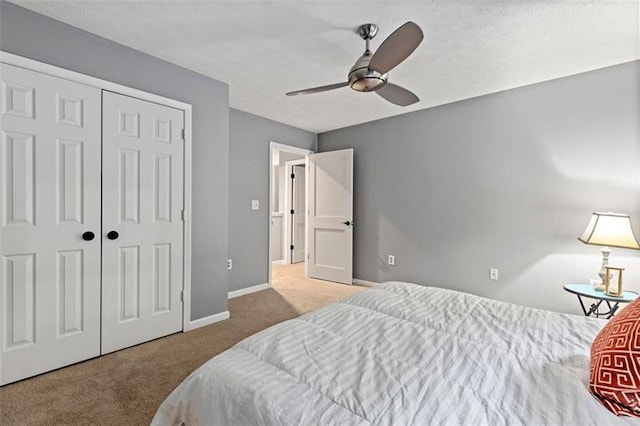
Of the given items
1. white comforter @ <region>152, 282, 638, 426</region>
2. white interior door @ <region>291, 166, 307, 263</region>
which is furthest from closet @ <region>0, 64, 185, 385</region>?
white interior door @ <region>291, 166, 307, 263</region>

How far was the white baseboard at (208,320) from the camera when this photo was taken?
2.77 metres

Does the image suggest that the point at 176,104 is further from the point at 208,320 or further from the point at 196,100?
the point at 208,320

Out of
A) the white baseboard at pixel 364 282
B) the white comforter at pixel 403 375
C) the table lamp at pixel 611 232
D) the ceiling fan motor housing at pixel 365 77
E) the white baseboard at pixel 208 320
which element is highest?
the ceiling fan motor housing at pixel 365 77

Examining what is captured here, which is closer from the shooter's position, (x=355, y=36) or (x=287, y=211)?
(x=355, y=36)

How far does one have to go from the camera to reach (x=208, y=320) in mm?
2896

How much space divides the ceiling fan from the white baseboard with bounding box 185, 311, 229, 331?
7.60 feet

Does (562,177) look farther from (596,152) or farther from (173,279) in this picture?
(173,279)

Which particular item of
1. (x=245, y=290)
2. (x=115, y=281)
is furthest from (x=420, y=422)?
(x=245, y=290)

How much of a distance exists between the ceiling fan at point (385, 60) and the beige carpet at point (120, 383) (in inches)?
87.1

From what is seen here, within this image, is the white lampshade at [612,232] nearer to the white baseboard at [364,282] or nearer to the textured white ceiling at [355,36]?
the textured white ceiling at [355,36]

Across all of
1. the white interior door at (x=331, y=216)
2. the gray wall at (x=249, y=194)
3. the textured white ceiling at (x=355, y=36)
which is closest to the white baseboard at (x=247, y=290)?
the gray wall at (x=249, y=194)

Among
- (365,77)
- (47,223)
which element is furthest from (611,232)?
(47,223)

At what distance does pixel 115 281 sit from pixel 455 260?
11.0ft

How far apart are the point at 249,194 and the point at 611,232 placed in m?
3.60
